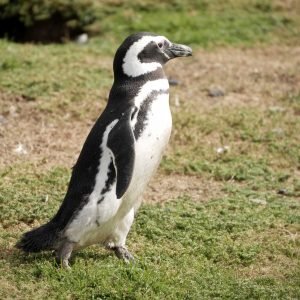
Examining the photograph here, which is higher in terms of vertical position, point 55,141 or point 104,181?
point 104,181

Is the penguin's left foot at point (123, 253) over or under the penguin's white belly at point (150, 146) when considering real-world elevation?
under

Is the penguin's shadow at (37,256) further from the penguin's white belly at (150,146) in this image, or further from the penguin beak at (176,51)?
the penguin beak at (176,51)

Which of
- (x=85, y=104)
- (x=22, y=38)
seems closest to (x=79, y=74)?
(x=85, y=104)

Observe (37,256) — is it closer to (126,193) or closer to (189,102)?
(126,193)

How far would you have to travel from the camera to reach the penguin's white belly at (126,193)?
14.9ft

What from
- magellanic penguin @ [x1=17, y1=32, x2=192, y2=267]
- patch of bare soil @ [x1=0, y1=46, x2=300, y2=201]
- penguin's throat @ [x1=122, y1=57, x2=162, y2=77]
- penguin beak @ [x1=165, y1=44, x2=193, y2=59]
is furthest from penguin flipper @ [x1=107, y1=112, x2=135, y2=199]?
patch of bare soil @ [x1=0, y1=46, x2=300, y2=201]

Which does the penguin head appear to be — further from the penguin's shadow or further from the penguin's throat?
the penguin's shadow

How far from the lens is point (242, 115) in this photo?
24.7 ft

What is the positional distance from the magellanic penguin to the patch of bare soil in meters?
1.43

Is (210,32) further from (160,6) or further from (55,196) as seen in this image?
(55,196)

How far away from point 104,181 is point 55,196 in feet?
Result: 4.55

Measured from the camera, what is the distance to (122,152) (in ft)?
14.8

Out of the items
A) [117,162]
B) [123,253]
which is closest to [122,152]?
[117,162]

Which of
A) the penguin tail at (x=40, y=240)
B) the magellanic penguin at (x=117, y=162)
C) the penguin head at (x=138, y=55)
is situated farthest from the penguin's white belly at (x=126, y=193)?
the penguin head at (x=138, y=55)
